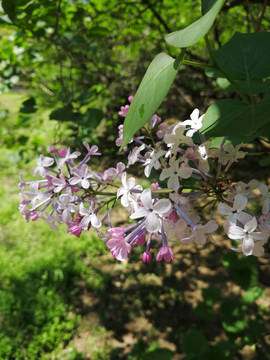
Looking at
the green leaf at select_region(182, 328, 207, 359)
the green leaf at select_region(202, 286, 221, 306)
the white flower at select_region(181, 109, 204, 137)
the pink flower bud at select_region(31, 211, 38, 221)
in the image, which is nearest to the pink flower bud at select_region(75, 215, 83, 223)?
the pink flower bud at select_region(31, 211, 38, 221)

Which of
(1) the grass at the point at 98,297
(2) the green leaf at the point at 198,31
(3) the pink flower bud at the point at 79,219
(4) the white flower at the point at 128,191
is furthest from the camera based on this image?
(1) the grass at the point at 98,297

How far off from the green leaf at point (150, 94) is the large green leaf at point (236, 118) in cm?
12

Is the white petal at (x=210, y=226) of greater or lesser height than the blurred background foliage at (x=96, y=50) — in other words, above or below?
above

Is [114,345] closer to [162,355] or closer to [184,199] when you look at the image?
[162,355]

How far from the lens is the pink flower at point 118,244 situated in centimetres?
64

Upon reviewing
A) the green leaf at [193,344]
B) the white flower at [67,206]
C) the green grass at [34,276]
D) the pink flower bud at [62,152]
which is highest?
the pink flower bud at [62,152]

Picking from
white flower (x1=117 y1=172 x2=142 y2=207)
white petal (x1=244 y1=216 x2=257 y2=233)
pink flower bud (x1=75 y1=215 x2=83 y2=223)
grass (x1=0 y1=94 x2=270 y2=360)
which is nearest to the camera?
white petal (x1=244 y1=216 x2=257 y2=233)

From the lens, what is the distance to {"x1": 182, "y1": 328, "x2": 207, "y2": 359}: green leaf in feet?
5.13

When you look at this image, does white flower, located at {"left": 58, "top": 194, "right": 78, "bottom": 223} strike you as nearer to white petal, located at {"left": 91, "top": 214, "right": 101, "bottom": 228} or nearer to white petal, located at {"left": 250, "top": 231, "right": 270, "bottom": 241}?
white petal, located at {"left": 91, "top": 214, "right": 101, "bottom": 228}

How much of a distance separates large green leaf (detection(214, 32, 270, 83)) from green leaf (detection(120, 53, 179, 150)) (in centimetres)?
19

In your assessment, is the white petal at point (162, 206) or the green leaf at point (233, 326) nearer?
the white petal at point (162, 206)

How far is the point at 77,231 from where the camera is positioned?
0.73 metres

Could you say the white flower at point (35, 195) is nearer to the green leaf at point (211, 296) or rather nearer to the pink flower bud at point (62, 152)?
the pink flower bud at point (62, 152)

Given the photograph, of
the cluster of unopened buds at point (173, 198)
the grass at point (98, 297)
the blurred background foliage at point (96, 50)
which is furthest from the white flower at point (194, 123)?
the grass at point (98, 297)
